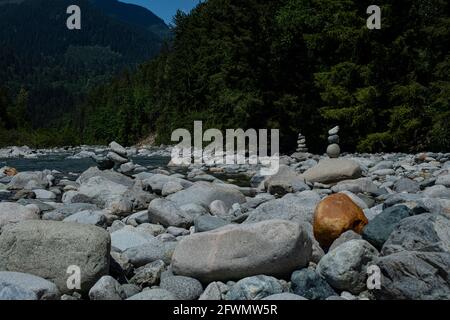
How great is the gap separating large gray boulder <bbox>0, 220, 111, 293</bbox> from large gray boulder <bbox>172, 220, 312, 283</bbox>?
2.54ft

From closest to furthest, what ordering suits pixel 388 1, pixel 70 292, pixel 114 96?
pixel 70 292
pixel 388 1
pixel 114 96

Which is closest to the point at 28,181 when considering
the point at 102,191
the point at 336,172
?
the point at 102,191

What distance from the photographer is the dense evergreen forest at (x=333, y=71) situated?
1869 centimetres

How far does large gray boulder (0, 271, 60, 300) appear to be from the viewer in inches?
145

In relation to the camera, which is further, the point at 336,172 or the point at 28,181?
the point at 28,181

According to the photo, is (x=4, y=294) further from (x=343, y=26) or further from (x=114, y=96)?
(x=114, y=96)

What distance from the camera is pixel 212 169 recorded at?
682 inches

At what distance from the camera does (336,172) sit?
10.8 m

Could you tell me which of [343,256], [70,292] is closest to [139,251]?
[70,292]

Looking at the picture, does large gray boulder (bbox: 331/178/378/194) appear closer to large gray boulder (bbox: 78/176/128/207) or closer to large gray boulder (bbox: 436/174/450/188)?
large gray boulder (bbox: 436/174/450/188)

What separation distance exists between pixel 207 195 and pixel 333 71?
44.4ft

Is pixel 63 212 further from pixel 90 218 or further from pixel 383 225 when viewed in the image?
pixel 383 225

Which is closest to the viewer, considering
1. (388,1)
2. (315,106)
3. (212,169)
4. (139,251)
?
(139,251)
